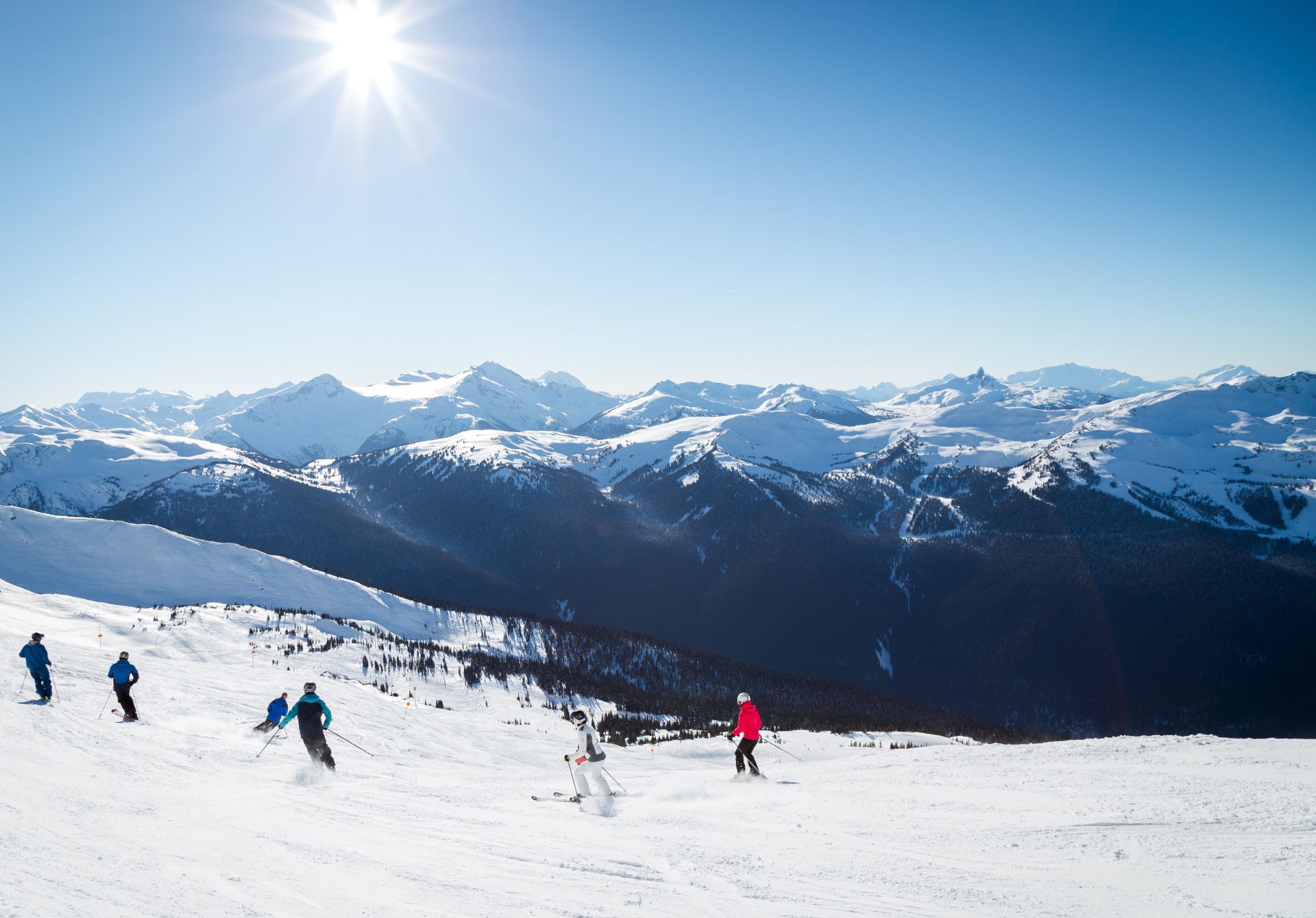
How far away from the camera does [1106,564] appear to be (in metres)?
194

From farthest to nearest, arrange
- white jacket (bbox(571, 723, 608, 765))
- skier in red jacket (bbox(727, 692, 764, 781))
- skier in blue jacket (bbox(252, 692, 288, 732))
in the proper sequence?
skier in blue jacket (bbox(252, 692, 288, 732)) → skier in red jacket (bbox(727, 692, 764, 781)) → white jacket (bbox(571, 723, 608, 765))

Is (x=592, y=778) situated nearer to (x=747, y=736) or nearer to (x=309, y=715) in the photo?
(x=747, y=736)

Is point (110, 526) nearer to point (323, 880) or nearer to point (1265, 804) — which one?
point (323, 880)

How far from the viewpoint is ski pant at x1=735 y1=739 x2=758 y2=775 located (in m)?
17.3

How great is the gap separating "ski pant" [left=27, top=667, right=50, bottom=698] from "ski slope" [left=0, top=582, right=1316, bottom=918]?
0.40 meters

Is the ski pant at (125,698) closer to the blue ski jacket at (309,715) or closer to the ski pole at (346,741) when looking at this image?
the ski pole at (346,741)

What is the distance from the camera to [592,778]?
14758 mm

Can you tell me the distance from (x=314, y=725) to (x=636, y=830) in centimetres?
916

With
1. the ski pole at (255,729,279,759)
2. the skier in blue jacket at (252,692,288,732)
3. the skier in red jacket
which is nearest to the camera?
the ski pole at (255,729,279,759)

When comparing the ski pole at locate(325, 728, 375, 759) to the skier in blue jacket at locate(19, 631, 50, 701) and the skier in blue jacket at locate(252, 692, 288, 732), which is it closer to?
the skier in blue jacket at locate(252, 692, 288, 732)

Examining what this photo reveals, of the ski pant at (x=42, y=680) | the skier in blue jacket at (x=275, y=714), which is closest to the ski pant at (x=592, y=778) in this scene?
the skier in blue jacket at (x=275, y=714)

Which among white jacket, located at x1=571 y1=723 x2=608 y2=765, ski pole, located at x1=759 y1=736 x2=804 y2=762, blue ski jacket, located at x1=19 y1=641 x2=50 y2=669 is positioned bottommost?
ski pole, located at x1=759 y1=736 x2=804 y2=762

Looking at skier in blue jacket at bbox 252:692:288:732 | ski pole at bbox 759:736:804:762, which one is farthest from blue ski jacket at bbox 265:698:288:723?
ski pole at bbox 759:736:804:762

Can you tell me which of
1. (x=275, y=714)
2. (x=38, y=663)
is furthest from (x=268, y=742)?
(x=38, y=663)
